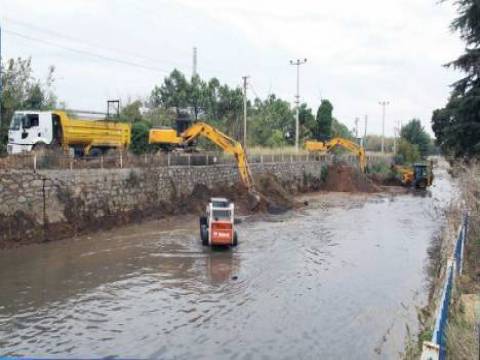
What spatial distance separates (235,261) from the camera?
18.0m

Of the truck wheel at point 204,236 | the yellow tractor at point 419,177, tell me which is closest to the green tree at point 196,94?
the yellow tractor at point 419,177

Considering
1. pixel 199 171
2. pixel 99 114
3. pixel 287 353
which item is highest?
pixel 99 114

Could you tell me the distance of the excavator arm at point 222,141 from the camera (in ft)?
96.5

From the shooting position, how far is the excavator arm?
2942 cm

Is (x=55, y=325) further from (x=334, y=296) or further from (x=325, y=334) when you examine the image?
(x=334, y=296)

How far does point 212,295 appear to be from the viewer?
46.0 ft

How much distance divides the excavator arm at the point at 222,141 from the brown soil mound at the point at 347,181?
17.0 meters

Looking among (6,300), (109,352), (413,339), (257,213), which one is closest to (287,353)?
(413,339)

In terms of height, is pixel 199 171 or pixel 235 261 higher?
pixel 199 171

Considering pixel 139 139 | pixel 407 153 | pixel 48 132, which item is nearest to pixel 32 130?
pixel 48 132

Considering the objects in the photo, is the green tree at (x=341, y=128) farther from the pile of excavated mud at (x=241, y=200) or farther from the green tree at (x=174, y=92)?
the pile of excavated mud at (x=241, y=200)

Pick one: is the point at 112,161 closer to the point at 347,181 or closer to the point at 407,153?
the point at 347,181

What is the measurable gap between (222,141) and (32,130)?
991 cm

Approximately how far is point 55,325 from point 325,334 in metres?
5.77
